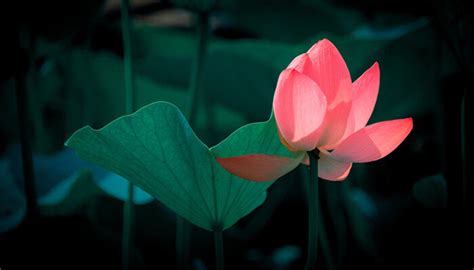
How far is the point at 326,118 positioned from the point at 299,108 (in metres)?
0.03

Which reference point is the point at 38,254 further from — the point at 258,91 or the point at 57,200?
the point at 258,91

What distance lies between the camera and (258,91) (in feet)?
2.71

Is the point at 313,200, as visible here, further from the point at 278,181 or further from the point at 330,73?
the point at 278,181

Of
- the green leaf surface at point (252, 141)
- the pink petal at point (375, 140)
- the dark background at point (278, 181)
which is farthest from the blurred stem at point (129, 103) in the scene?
the pink petal at point (375, 140)

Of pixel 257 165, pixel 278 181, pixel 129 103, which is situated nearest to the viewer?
pixel 257 165

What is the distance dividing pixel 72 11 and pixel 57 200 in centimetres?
34

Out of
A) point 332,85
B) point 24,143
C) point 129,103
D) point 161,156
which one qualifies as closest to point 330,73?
point 332,85

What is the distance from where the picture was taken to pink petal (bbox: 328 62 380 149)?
397 millimetres

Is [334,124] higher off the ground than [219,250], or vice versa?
[334,124]

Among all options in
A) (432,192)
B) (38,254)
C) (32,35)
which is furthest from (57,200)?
(432,192)

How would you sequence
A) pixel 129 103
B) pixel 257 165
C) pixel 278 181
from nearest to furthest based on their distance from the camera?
1. pixel 257 165
2. pixel 129 103
3. pixel 278 181

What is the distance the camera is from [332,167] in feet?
1.34

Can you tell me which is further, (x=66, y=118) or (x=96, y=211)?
(x=66, y=118)

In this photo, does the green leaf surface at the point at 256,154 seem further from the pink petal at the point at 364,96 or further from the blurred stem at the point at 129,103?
the blurred stem at the point at 129,103
